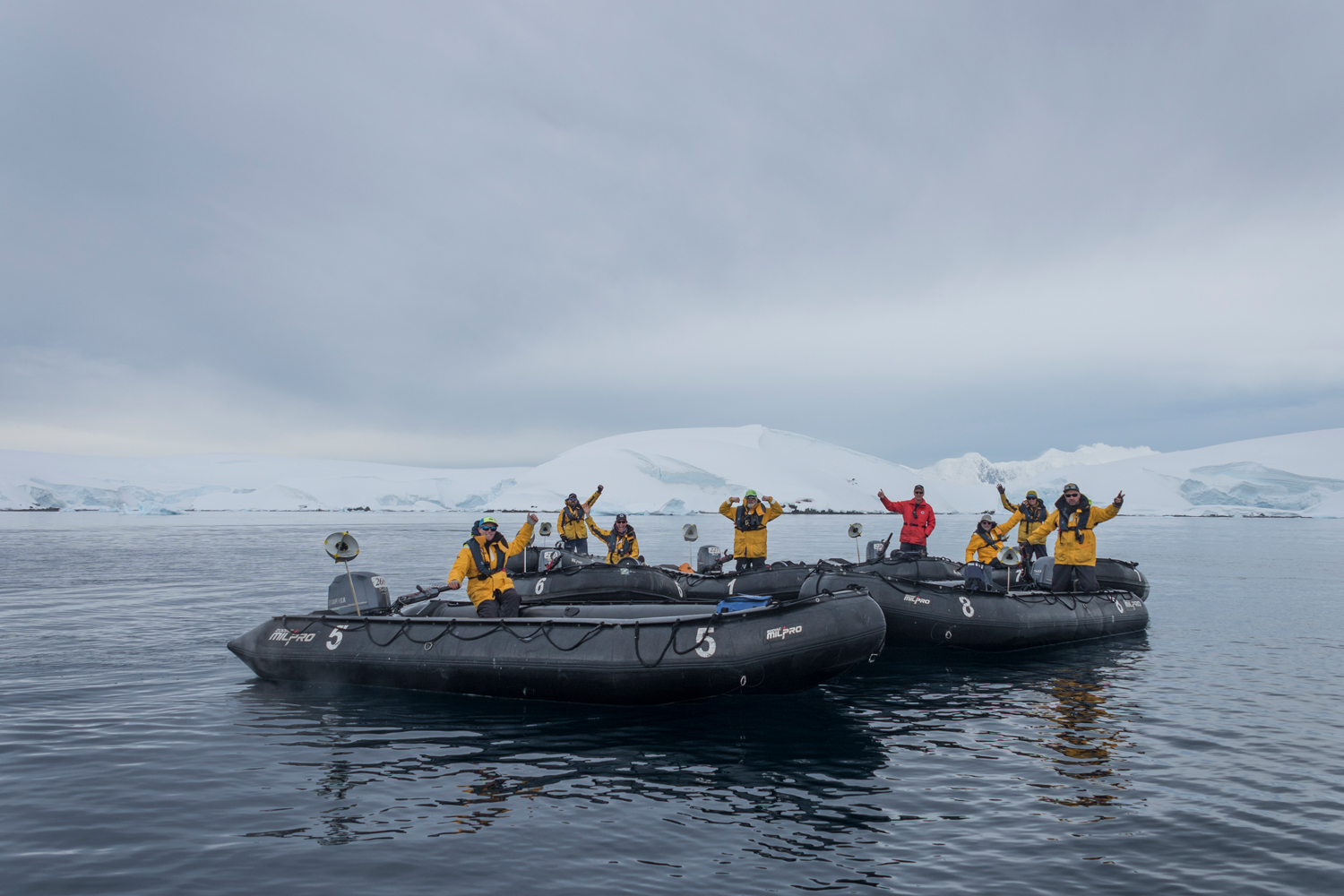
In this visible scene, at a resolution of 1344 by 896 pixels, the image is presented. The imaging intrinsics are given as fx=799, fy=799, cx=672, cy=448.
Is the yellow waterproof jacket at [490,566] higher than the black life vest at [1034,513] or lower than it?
lower

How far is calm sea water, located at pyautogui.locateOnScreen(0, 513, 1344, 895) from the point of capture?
5180 millimetres

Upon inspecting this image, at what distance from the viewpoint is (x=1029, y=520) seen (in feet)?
51.2

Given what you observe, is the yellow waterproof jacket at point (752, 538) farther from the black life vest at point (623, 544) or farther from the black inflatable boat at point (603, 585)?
the black life vest at point (623, 544)

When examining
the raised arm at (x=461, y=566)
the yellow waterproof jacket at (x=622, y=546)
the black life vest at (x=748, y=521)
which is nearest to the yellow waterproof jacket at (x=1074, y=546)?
the black life vest at (x=748, y=521)

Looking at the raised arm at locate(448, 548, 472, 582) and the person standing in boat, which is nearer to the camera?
the raised arm at locate(448, 548, 472, 582)

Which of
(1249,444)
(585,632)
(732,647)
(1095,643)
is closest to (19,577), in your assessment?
(585,632)

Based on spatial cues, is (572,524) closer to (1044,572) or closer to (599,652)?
(599,652)

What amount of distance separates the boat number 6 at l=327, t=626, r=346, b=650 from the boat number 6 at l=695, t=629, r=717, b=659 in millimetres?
4861

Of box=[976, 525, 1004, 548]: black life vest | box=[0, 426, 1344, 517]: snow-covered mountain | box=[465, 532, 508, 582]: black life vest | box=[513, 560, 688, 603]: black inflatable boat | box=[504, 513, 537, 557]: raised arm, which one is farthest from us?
box=[0, 426, 1344, 517]: snow-covered mountain

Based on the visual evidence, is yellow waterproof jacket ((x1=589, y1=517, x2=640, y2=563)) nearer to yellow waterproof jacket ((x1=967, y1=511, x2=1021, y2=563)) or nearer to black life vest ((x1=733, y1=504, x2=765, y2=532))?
black life vest ((x1=733, y1=504, x2=765, y2=532))

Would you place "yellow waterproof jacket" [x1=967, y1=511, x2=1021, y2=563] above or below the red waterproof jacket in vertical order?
below

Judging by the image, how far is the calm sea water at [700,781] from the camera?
5180mm

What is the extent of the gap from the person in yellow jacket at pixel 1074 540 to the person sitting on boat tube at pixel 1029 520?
2.19ft

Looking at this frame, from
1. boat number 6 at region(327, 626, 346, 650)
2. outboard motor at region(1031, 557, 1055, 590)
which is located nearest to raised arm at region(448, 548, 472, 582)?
boat number 6 at region(327, 626, 346, 650)
